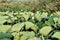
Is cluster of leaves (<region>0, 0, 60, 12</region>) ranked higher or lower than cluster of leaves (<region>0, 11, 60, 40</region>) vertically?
lower

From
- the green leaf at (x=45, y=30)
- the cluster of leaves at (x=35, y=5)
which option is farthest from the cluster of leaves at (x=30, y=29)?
the cluster of leaves at (x=35, y=5)

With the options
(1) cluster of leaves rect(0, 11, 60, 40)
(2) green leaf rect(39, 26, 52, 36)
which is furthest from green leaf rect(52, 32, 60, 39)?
(2) green leaf rect(39, 26, 52, 36)

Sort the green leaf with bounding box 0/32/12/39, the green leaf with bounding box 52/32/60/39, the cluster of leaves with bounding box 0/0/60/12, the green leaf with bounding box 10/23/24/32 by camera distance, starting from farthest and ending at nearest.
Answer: the cluster of leaves with bounding box 0/0/60/12, the green leaf with bounding box 10/23/24/32, the green leaf with bounding box 0/32/12/39, the green leaf with bounding box 52/32/60/39

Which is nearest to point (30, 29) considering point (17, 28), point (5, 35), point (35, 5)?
point (17, 28)

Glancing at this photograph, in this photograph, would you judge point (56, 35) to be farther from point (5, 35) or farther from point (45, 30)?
point (5, 35)

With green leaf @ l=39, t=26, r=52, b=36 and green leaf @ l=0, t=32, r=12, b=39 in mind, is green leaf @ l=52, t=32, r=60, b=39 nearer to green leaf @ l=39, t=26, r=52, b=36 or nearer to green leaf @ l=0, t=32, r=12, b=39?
green leaf @ l=39, t=26, r=52, b=36

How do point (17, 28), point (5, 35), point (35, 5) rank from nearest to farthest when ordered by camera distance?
point (5, 35)
point (17, 28)
point (35, 5)

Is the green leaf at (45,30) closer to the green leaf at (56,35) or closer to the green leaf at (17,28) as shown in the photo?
the green leaf at (56,35)

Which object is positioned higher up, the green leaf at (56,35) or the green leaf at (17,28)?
the green leaf at (17,28)

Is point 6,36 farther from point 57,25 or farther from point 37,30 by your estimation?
point 57,25

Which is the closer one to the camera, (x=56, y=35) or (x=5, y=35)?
(x=56, y=35)

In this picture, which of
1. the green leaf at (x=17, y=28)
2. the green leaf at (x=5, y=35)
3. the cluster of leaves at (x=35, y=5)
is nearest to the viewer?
the green leaf at (x=5, y=35)

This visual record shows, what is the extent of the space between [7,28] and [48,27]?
579 millimetres

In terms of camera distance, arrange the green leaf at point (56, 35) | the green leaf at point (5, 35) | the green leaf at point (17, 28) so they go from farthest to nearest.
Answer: the green leaf at point (17, 28) < the green leaf at point (5, 35) < the green leaf at point (56, 35)
